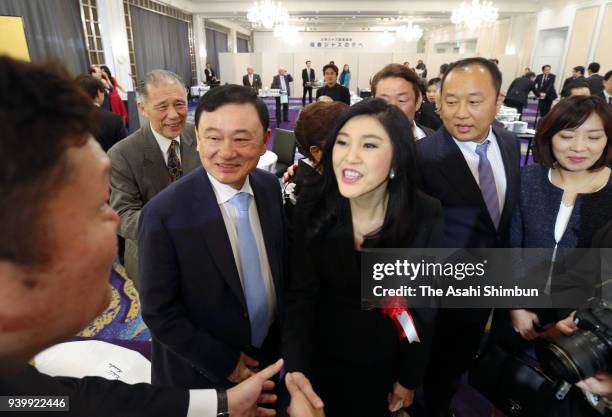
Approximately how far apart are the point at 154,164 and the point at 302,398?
1.39m

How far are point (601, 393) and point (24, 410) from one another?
4.73 ft

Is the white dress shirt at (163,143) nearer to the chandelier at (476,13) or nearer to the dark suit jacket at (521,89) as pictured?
the dark suit jacket at (521,89)

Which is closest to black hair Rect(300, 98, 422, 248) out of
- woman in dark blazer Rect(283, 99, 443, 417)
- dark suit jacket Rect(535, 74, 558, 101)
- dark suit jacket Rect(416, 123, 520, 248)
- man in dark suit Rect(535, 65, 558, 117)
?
woman in dark blazer Rect(283, 99, 443, 417)

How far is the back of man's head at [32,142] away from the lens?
0.40 meters

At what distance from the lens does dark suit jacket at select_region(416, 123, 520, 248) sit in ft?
5.30

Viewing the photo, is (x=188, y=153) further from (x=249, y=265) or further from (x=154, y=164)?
(x=249, y=265)

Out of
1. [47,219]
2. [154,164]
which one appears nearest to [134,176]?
[154,164]

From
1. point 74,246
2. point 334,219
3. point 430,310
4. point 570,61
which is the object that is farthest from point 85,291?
point 570,61

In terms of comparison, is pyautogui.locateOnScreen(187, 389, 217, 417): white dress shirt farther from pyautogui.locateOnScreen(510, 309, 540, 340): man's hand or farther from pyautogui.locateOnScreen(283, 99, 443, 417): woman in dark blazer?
pyautogui.locateOnScreen(510, 309, 540, 340): man's hand

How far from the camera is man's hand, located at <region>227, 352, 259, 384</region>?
98 centimetres

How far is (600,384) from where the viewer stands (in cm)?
105

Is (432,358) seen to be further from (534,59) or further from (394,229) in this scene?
(534,59)

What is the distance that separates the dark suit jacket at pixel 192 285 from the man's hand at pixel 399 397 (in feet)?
1.92

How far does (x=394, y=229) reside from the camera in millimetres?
1229
